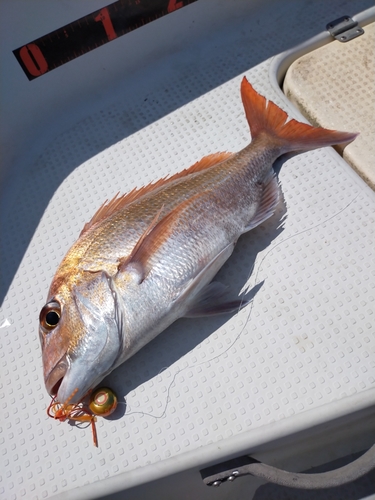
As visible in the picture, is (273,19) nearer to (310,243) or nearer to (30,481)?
(310,243)

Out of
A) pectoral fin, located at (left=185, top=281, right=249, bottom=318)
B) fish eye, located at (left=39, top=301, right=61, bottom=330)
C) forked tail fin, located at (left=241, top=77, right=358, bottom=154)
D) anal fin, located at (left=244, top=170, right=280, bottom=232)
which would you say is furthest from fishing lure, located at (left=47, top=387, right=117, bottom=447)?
forked tail fin, located at (left=241, top=77, right=358, bottom=154)

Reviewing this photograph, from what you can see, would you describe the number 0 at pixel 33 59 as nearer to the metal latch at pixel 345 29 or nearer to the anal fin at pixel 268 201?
the anal fin at pixel 268 201

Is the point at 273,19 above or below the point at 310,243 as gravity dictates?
above

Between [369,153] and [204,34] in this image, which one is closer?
[369,153]

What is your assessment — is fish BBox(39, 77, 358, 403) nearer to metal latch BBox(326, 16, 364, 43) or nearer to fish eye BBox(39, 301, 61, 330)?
fish eye BBox(39, 301, 61, 330)

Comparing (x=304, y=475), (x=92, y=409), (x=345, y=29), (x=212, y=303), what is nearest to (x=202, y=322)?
(x=212, y=303)

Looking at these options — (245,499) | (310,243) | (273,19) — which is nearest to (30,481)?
(245,499)
